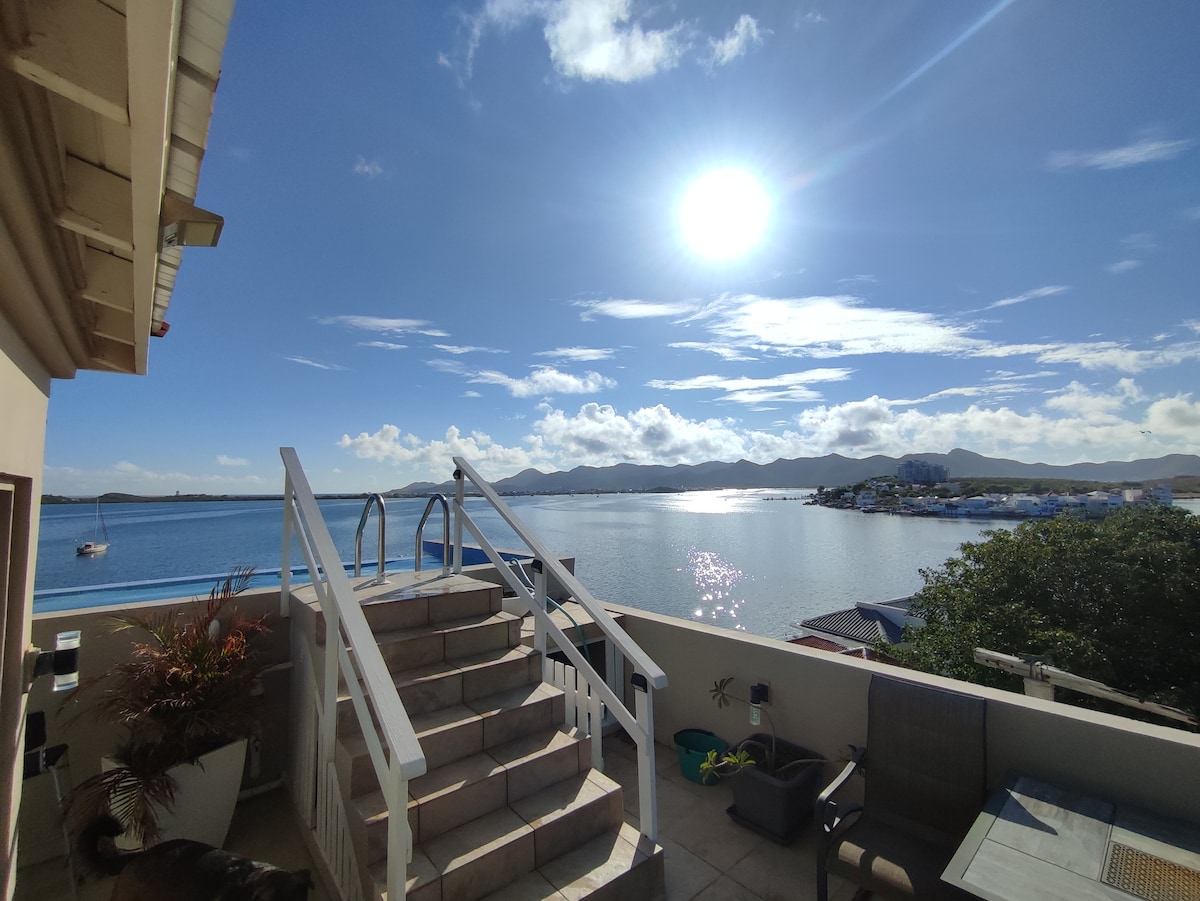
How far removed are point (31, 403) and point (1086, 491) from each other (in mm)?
29536

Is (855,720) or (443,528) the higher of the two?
(443,528)

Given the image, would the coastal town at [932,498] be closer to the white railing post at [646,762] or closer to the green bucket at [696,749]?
the green bucket at [696,749]

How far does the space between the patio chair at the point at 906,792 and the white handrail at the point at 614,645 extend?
0.80 m

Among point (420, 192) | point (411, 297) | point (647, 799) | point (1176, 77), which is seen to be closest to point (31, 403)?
point (647, 799)

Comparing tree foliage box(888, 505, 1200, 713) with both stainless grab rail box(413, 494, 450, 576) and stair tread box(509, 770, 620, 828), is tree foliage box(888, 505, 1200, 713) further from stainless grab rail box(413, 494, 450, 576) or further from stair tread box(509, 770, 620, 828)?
stainless grab rail box(413, 494, 450, 576)

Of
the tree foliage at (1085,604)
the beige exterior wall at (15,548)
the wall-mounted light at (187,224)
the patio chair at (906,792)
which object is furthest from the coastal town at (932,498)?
the beige exterior wall at (15,548)

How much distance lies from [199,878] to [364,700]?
80cm

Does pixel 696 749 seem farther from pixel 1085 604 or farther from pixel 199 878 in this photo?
pixel 1085 604

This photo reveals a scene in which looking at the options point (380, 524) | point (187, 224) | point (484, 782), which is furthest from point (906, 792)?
point (187, 224)

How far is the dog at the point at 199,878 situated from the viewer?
75.6 inches

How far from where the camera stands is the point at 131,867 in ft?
6.73

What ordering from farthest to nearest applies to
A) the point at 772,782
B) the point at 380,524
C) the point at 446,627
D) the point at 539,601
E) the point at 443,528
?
the point at 443,528 → the point at 380,524 → the point at 539,601 → the point at 446,627 → the point at 772,782

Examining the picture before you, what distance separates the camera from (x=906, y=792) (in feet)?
8.27

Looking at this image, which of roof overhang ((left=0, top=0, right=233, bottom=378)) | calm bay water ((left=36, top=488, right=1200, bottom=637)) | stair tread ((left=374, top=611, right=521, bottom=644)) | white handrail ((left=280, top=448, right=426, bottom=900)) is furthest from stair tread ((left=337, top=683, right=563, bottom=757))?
calm bay water ((left=36, top=488, right=1200, bottom=637))
